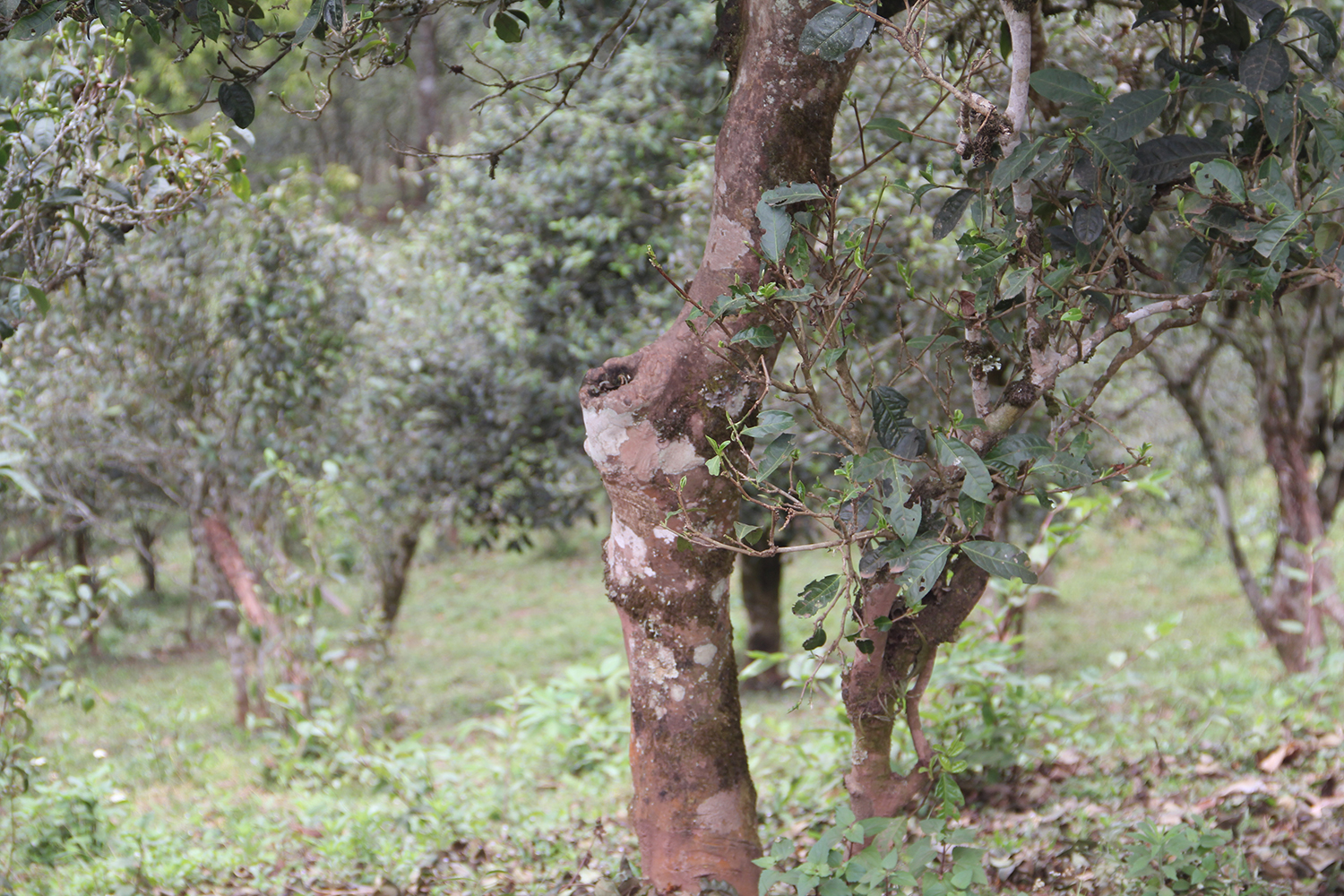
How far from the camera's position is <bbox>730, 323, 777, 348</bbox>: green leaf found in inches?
74.7

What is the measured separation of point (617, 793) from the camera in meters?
4.24

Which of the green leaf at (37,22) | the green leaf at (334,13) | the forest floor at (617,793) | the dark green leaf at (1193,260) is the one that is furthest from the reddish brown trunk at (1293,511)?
the green leaf at (37,22)

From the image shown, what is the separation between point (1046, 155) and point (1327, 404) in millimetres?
4587

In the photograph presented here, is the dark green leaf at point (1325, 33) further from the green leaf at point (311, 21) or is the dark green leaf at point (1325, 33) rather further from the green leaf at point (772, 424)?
the green leaf at point (311, 21)

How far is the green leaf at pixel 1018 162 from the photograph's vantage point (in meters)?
1.83

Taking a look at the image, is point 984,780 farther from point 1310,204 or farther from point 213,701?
point 213,701

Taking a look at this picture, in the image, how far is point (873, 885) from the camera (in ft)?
6.82

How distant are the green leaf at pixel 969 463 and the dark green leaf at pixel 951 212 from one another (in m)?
0.48

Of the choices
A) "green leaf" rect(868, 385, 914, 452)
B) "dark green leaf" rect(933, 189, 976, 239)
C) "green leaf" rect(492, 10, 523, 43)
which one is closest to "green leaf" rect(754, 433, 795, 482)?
"green leaf" rect(868, 385, 914, 452)

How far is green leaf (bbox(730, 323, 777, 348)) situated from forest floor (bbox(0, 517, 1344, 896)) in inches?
26.7

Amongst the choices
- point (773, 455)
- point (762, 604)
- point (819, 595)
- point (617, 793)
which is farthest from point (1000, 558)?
point (762, 604)

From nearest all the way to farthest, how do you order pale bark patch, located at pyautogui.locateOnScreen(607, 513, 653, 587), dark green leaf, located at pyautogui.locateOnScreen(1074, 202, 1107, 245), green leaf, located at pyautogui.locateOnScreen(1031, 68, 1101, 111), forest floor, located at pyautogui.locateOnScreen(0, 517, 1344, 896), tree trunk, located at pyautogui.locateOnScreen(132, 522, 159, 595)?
green leaf, located at pyautogui.locateOnScreen(1031, 68, 1101, 111)
dark green leaf, located at pyautogui.locateOnScreen(1074, 202, 1107, 245)
pale bark patch, located at pyautogui.locateOnScreen(607, 513, 653, 587)
forest floor, located at pyautogui.locateOnScreen(0, 517, 1344, 896)
tree trunk, located at pyautogui.locateOnScreen(132, 522, 159, 595)

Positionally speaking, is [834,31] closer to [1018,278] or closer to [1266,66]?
[1018,278]

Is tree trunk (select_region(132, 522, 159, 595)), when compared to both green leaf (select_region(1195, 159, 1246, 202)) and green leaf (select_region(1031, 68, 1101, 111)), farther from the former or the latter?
green leaf (select_region(1195, 159, 1246, 202))
